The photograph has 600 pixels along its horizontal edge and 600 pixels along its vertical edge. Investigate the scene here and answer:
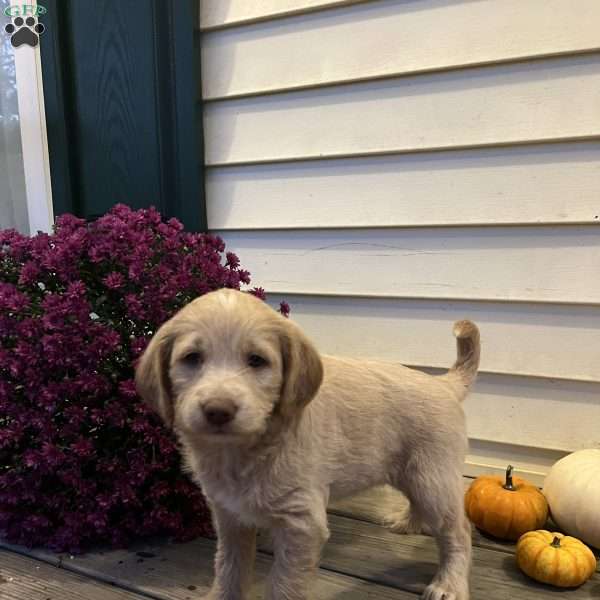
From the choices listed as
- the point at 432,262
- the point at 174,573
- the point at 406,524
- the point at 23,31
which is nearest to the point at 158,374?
the point at 174,573

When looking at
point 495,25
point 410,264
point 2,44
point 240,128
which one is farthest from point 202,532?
point 2,44

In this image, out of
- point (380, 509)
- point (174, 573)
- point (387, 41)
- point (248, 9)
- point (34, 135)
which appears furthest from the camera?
point (34, 135)

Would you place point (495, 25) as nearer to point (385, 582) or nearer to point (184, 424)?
point (184, 424)

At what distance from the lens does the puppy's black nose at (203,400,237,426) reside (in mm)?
1363

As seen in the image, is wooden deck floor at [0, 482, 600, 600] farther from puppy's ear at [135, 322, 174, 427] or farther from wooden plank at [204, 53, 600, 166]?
wooden plank at [204, 53, 600, 166]

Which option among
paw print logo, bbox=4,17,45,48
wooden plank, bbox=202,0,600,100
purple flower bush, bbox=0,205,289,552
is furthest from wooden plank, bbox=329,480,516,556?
paw print logo, bbox=4,17,45,48

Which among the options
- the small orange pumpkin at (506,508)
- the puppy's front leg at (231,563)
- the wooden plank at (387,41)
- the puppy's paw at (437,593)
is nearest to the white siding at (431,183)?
the wooden plank at (387,41)

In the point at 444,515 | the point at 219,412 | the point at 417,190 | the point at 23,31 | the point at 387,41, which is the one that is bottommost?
the point at 444,515

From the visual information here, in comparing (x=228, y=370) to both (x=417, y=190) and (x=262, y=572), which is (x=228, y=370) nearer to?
(x=262, y=572)

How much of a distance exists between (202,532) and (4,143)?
2.88m

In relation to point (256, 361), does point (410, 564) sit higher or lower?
lower

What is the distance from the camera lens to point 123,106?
10.9 ft

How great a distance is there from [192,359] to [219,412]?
0.71 feet

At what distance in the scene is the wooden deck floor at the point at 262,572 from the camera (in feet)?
6.54
